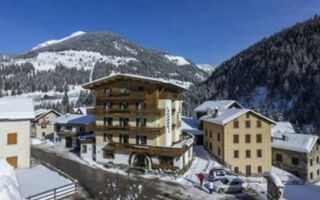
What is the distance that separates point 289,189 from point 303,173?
95.8 feet

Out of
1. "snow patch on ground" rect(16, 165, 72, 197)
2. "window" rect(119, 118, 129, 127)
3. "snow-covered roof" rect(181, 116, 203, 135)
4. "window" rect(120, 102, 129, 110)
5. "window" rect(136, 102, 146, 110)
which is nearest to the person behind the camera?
"snow patch on ground" rect(16, 165, 72, 197)

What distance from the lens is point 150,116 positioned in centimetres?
4384

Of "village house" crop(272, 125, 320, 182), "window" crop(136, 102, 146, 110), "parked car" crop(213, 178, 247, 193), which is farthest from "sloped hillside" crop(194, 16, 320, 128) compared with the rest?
"parked car" crop(213, 178, 247, 193)

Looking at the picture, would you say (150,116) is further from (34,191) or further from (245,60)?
(245,60)

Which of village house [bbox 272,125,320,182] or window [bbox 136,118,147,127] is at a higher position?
window [bbox 136,118,147,127]

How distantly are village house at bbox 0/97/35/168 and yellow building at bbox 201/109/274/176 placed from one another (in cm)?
2968

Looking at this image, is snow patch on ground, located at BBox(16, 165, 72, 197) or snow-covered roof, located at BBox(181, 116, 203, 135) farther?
snow-covered roof, located at BBox(181, 116, 203, 135)

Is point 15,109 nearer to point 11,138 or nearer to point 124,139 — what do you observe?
point 11,138

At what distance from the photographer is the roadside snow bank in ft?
30.3

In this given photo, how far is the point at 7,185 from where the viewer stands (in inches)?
381

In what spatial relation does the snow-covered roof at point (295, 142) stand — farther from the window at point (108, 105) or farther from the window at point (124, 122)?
the window at point (108, 105)

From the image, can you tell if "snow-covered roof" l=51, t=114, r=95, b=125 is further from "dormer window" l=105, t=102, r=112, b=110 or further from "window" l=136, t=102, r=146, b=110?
"window" l=136, t=102, r=146, b=110

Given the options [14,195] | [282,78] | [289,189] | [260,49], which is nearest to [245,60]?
[260,49]

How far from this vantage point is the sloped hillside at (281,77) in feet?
468
